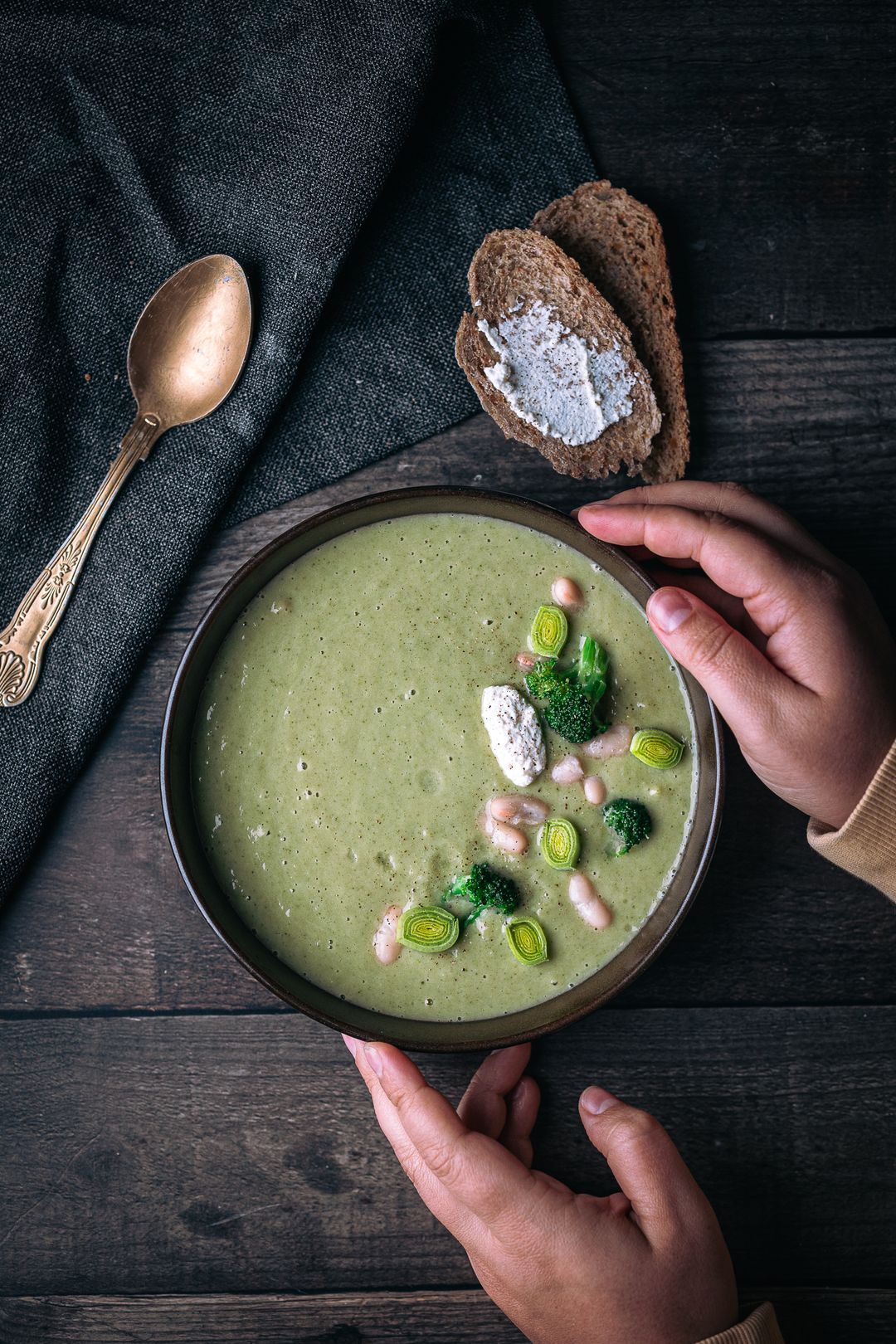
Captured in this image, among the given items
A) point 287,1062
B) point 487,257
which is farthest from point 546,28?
point 287,1062

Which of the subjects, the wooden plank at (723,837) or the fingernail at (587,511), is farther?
A: the wooden plank at (723,837)

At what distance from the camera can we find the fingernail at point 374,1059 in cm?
167

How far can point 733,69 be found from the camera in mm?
1843

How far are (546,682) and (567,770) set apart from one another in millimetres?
163

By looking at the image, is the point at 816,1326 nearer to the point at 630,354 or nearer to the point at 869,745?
the point at 869,745

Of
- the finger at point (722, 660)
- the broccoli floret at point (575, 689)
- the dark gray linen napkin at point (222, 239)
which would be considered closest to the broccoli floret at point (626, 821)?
the broccoli floret at point (575, 689)

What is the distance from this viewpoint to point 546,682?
66.2 inches

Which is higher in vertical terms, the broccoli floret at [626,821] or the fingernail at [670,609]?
the fingernail at [670,609]

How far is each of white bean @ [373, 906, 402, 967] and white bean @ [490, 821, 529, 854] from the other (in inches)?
8.4

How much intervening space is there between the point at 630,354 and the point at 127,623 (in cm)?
A: 105

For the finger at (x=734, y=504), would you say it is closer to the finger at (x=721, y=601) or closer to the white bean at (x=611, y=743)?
the finger at (x=721, y=601)

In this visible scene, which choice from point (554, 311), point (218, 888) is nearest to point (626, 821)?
point (218, 888)

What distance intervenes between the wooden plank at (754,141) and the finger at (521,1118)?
1.49 metres

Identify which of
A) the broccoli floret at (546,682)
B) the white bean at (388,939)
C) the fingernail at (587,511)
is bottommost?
the white bean at (388,939)
